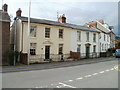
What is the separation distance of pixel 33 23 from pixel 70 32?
8.20m

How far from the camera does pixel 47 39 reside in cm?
2170

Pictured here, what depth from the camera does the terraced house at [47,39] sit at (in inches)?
771

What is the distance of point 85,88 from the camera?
6688 mm

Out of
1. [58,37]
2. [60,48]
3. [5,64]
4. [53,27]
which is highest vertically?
[53,27]

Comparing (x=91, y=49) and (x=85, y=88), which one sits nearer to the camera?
(x=85, y=88)

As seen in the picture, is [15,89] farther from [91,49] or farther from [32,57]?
[91,49]

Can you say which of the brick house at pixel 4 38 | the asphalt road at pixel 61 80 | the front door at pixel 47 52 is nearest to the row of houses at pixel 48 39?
the front door at pixel 47 52

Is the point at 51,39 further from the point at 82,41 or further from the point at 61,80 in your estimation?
the point at 61,80

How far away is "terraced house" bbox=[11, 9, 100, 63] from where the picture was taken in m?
19.6

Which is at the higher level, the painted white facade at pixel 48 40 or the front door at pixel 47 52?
the painted white facade at pixel 48 40

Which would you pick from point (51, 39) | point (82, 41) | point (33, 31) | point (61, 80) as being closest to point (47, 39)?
point (51, 39)

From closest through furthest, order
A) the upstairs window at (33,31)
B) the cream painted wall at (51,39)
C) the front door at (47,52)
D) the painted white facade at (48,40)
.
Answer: the painted white facade at (48,40), the cream painted wall at (51,39), the upstairs window at (33,31), the front door at (47,52)

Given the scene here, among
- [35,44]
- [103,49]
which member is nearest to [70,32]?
[35,44]

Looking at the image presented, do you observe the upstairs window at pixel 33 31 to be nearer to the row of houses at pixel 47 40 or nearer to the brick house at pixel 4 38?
the row of houses at pixel 47 40
